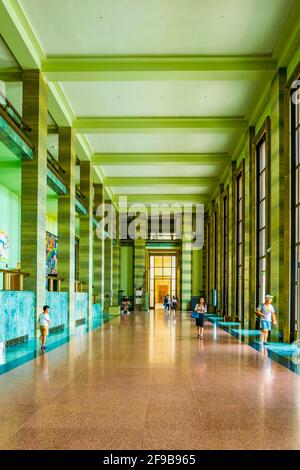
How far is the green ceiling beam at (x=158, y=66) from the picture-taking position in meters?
16.0

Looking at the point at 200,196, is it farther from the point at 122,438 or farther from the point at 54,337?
the point at 122,438

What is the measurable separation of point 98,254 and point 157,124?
13.5 m

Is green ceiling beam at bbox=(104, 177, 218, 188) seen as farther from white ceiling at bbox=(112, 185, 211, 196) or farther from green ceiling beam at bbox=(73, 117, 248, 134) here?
green ceiling beam at bbox=(73, 117, 248, 134)

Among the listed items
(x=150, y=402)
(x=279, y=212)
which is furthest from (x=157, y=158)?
(x=150, y=402)

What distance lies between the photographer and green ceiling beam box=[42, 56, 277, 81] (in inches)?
631

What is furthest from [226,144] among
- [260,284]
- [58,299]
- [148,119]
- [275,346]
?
[275,346]

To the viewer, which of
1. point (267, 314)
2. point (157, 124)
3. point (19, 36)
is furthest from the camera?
point (157, 124)

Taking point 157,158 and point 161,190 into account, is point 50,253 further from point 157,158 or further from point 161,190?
point 157,158

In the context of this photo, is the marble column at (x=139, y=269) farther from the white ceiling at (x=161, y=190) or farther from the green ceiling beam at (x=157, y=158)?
the green ceiling beam at (x=157, y=158)

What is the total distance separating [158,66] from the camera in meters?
16.0

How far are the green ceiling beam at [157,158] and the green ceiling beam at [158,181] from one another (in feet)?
17.3

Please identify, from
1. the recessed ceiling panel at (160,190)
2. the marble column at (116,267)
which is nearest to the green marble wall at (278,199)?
the recessed ceiling panel at (160,190)

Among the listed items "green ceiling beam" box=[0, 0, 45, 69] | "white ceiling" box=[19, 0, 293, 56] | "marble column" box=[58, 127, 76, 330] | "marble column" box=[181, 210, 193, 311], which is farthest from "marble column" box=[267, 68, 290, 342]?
"marble column" box=[181, 210, 193, 311]

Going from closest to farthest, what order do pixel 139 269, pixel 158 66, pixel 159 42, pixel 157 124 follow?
1. pixel 159 42
2. pixel 158 66
3. pixel 157 124
4. pixel 139 269
